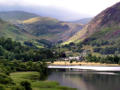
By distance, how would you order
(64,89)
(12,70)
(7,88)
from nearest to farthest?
(7,88), (64,89), (12,70)

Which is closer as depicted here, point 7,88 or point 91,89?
point 7,88

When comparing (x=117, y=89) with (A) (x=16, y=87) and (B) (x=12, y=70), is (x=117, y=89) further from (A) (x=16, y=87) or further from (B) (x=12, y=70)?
(B) (x=12, y=70)

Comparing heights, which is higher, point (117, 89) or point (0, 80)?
point (0, 80)

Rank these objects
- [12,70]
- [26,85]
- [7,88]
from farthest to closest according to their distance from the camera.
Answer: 1. [12,70]
2. [26,85]
3. [7,88]

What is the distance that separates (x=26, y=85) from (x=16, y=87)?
8.61 meters

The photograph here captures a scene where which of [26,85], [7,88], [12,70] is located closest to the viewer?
[7,88]

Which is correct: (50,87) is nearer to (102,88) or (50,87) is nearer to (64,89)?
(64,89)

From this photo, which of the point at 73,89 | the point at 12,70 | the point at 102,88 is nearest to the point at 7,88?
the point at 73,89

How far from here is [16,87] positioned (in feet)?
316

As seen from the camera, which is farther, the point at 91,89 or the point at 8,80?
the point at 91,89

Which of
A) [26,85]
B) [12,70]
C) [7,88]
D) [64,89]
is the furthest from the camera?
[12,70]

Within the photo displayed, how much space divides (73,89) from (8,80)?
33.8m

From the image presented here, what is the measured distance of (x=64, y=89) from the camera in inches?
4749

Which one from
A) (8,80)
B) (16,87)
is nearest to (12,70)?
(8,80)
